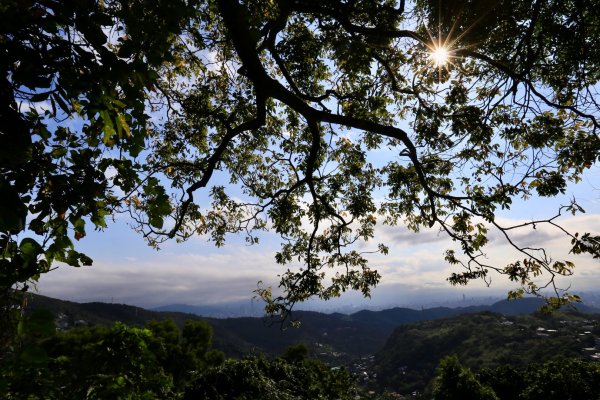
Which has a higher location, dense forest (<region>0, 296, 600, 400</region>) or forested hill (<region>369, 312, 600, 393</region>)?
dense forest (<region>0, 296, 600, 400</region>)

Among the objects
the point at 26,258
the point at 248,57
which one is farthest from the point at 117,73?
the point at 248,57

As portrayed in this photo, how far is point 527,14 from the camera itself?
8.06 metres

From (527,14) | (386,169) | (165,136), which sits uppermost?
(527,14)

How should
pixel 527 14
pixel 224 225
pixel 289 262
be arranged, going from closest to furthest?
pixel 527 14 → pixel 289 262 → pixel 224 225

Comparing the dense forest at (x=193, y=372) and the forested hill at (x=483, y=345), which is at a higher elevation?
the dense forest at (x=193, y=372)

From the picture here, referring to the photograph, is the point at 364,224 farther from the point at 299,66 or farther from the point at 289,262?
the point at 299,66

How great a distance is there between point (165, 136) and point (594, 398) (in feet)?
69.9

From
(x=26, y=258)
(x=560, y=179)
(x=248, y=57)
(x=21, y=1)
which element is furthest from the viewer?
(x=560, y=179)

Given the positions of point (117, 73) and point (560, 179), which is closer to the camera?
point (117, 73)

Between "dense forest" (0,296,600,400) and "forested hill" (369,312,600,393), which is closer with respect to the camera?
"dense forest" (0,296,600,400)

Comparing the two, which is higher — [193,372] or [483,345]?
[193,372]

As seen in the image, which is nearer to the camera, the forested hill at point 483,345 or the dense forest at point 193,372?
the dense forest at point 193,372

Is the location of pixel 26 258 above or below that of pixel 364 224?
below

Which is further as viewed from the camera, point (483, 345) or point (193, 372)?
point (483, 345)
